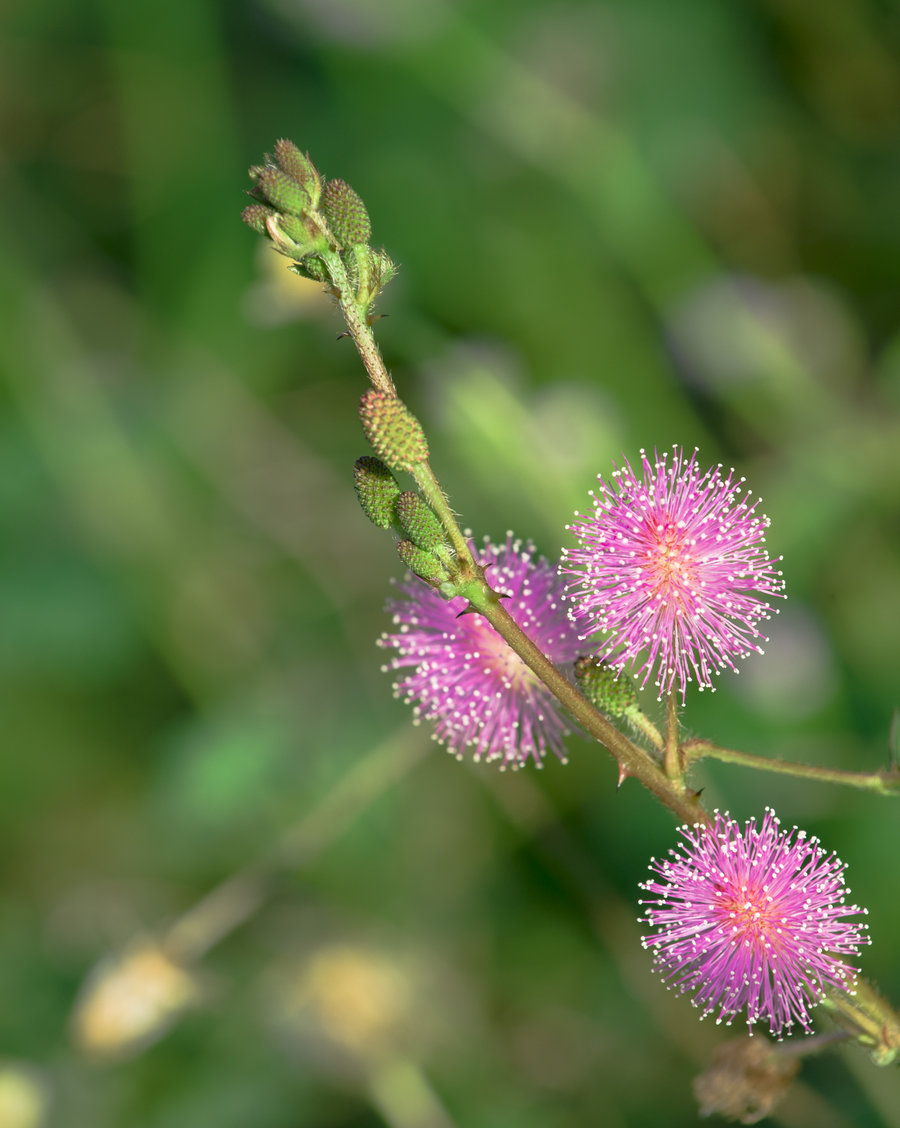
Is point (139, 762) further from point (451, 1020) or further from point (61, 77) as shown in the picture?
point (61, 77)

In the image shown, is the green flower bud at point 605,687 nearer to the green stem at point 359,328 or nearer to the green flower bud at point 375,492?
the green flower bud at point 375,492

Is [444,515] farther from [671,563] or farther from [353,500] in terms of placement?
[353,500]

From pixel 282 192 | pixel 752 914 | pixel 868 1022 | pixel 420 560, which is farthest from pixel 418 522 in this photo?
pixel 868 1022

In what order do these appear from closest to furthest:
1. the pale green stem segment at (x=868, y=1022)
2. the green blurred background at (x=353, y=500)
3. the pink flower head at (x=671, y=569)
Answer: the pale green stem segment at (x=868, y=1022)
the pink flower head at (x=671, y=569)
the green blurred background at (x=353, y=500)

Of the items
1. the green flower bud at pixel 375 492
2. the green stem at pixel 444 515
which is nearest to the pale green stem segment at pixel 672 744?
the green stem at pixel 444 515

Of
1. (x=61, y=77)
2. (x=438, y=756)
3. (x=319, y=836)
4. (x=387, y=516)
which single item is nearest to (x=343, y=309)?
(x=387, y=516)

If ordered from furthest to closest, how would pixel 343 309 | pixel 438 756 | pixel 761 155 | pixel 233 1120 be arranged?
1. pixel 761 155
2. pixel 438 756
3. pixel 233 1120
4. pixel 343 309
